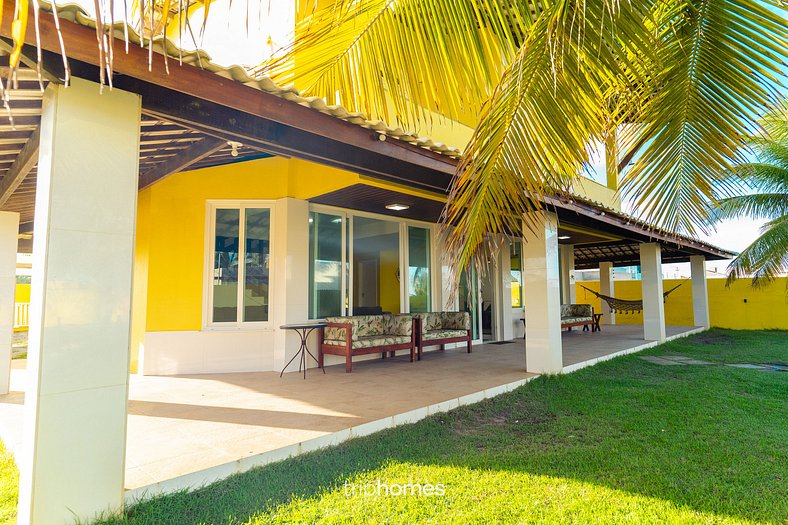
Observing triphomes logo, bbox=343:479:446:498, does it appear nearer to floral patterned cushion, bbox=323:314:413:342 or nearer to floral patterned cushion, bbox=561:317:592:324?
floral patterned cushion, bbox=323:314:413:342

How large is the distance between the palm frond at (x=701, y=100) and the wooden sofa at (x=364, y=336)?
472 cm

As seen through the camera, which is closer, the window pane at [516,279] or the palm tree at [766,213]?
the palm tree at [766,213]

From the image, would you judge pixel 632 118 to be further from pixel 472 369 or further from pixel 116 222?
pixel 472 369

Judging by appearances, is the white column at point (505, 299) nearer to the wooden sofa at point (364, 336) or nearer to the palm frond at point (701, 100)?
the wooden sofa at point (364, 336)

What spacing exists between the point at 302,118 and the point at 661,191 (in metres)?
2.38

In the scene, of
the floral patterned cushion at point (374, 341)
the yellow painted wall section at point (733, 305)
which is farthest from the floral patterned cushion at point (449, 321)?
the yellow painted wall section at point (733, 305)

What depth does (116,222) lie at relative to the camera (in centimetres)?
266

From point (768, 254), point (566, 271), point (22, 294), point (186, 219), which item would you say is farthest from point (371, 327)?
point (22, 294)

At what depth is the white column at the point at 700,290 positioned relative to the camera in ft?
47.1

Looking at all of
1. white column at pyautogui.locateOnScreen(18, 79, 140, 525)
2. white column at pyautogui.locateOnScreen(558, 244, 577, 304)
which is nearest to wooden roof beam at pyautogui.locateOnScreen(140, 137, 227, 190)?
white column at pyautogui.locateOnScreen(18, 79, 140, 525)

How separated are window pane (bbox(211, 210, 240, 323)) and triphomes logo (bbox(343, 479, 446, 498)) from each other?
4374mm

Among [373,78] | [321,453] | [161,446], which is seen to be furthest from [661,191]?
[161,446]

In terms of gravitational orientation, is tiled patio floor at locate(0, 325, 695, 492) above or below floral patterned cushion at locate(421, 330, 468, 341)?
below

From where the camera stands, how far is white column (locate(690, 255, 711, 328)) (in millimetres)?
14359
